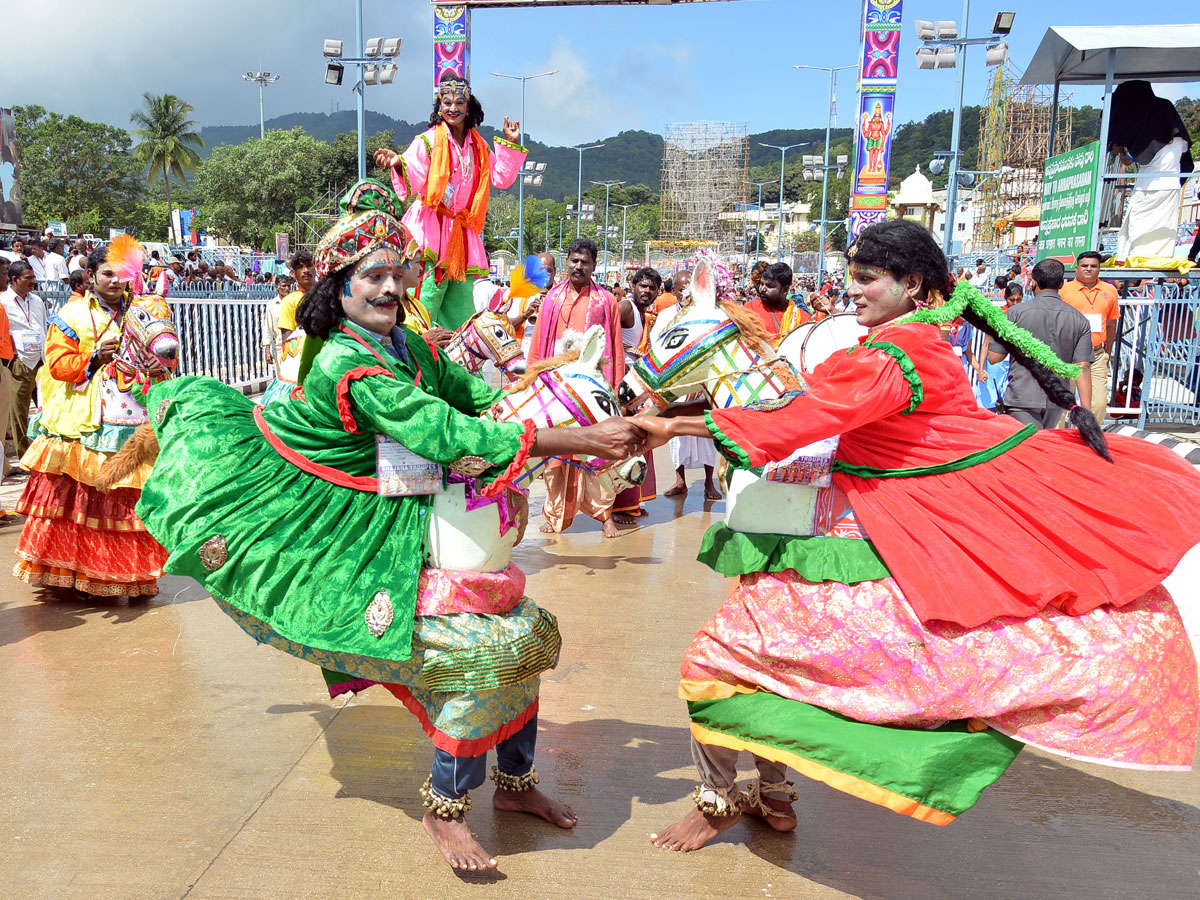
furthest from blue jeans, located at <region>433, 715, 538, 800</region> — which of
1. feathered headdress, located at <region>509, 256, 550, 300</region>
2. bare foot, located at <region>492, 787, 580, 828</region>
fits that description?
feathered headdress, located at <region>509, 256, 550, 300</region>

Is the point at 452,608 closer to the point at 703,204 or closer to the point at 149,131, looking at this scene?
the point at 703,204

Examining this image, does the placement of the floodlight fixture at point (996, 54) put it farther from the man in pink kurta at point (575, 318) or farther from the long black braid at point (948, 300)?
the long black braid at point (948, 300)

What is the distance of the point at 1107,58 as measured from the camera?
32.8ft

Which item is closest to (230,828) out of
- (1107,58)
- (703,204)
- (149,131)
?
(1107,58)

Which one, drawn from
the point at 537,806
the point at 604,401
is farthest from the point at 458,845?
the point at 604,401

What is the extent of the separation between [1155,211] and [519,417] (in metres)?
9.49

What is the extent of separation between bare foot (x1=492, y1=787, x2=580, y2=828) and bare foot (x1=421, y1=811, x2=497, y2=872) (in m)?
0.27

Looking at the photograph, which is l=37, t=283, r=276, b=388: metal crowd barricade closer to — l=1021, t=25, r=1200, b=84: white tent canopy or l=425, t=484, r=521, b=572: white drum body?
l=425, t=484, r=521, b=572: white drum body

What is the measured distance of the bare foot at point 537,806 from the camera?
3.08 m

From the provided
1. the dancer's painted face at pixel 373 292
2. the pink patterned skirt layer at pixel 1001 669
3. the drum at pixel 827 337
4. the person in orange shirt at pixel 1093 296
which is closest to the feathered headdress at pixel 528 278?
the drum at pixel 827 337

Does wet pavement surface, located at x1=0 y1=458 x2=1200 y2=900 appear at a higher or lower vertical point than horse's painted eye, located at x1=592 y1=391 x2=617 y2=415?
lower

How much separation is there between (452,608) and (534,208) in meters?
104

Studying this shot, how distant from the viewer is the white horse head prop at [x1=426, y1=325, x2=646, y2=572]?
2.75m

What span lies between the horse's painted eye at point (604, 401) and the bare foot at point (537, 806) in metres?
1.32
